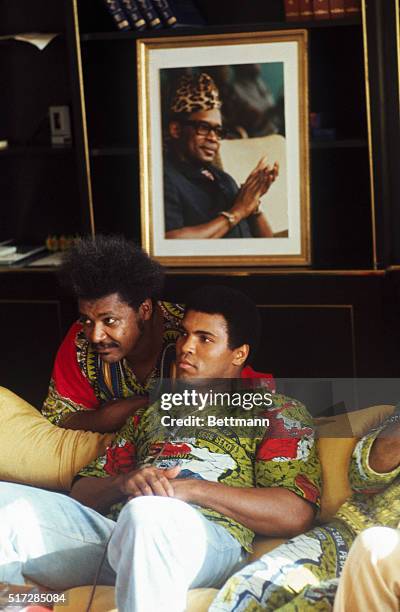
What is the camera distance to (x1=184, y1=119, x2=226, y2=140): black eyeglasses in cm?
331

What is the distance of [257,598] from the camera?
4.78 feet

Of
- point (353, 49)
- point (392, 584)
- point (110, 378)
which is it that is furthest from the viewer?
point (353, 49)

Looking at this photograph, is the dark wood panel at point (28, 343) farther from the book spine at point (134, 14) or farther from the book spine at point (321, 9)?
the book spine at point (321, 9)

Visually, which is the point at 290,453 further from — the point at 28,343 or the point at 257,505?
the point at 28,343

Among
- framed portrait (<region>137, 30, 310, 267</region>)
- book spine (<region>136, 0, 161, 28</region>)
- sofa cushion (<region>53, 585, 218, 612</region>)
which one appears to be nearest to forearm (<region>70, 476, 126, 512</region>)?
sofa cushion (<region>53, 585, 218, 612</region>)

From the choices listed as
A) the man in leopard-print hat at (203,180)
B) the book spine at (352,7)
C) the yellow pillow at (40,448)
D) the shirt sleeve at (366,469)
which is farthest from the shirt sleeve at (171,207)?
the shirt sleeve at (366,469)

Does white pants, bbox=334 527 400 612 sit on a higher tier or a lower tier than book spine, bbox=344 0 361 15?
lower

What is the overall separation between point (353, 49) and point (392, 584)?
2.48 meters

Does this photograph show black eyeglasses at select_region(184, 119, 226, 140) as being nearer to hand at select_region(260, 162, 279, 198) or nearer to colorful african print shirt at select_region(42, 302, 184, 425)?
hand at select_region(260, 162, 279, 198)

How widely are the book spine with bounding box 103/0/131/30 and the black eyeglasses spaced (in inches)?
16.1

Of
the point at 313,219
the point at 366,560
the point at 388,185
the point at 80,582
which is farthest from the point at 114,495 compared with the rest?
the point at 313,219

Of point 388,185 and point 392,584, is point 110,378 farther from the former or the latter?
point 388,185

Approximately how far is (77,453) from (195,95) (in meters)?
1.76

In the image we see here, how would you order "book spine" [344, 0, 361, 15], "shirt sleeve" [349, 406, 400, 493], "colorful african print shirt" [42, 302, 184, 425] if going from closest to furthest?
1. "shirt sleeve" [349, 406, 400, 493]
2. "colorful african print shirt" [42, 302, 184, 425]
3. "book spine" [344, 0, 361, 15]
